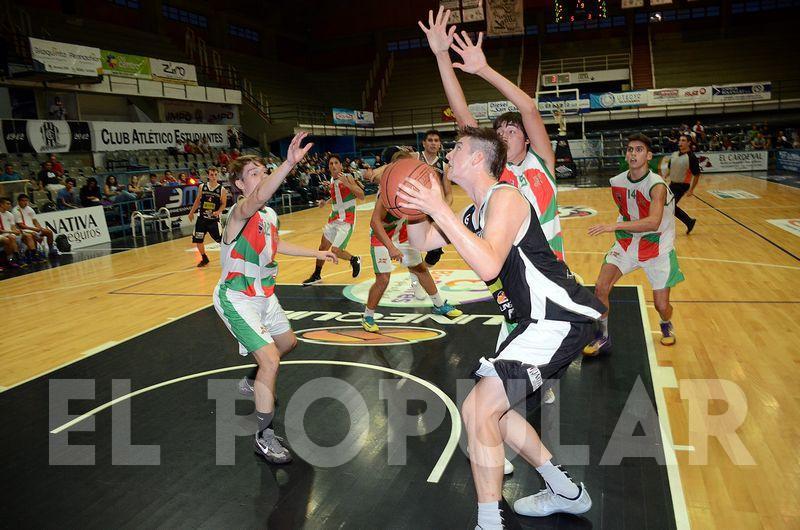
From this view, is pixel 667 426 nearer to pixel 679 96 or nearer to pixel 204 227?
pixel 204 227

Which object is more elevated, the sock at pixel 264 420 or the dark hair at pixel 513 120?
the dark hair at pixel 513 120

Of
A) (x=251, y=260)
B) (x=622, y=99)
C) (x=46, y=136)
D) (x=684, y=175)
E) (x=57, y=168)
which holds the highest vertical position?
(x=622, y=99)

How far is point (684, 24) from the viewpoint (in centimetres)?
3328

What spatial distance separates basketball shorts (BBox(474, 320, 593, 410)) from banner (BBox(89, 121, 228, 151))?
19.1 m

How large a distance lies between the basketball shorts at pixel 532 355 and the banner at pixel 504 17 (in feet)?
93.8

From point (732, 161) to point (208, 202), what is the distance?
21.2 metres

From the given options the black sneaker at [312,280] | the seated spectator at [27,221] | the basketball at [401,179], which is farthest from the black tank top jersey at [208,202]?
the basketball at [401,179]

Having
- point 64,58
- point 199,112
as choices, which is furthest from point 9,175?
point 199,112

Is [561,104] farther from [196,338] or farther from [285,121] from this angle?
[196,338]

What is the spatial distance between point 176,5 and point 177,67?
29.2 feet

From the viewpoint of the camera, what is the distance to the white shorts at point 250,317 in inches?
156

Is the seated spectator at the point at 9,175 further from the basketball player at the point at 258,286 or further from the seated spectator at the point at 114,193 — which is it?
the basketball player at the point at 258,286

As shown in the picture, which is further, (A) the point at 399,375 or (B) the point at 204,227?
(B) the point at 204,227

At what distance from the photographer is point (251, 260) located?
13.7ft
